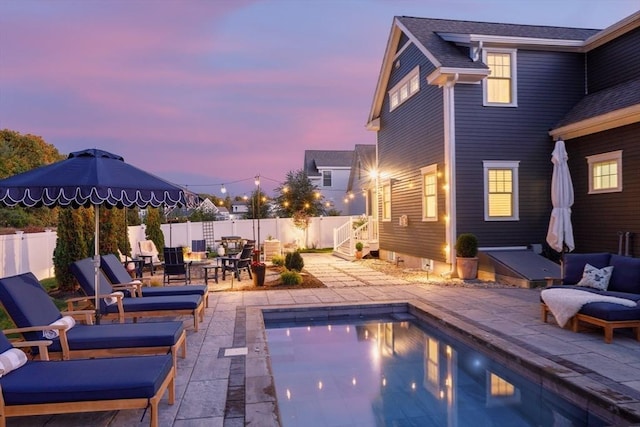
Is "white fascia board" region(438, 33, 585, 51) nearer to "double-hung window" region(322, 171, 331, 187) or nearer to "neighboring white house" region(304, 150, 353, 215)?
"neighboring white house" region(304, 150, 353, 215)

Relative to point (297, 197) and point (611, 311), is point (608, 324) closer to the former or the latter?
point (611, 311)

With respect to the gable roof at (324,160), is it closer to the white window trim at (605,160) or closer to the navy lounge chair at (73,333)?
the white window trim at (605,160)

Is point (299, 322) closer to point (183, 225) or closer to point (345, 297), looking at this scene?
point (345, 297)

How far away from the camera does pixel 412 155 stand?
13.8 meters

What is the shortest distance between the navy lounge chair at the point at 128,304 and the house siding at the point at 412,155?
7741 mm

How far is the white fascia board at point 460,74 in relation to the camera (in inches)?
424

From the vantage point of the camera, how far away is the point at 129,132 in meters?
25.8

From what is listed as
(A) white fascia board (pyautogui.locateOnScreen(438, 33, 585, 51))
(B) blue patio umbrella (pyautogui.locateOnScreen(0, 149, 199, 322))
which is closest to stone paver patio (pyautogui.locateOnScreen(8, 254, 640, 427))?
(B) blue patio umbrella (pyautogui.locateOnScreen(0, 149, 199, 322))

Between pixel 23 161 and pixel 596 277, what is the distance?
32395 millimetres

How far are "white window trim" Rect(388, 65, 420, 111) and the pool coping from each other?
Result: 8.34 m

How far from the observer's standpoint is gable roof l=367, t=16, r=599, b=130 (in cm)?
1095

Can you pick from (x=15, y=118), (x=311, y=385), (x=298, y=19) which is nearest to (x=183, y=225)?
(x=298, y=19)

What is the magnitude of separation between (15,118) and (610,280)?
3701cm

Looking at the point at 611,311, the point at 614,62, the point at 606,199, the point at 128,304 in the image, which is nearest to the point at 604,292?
the point at 611,311
